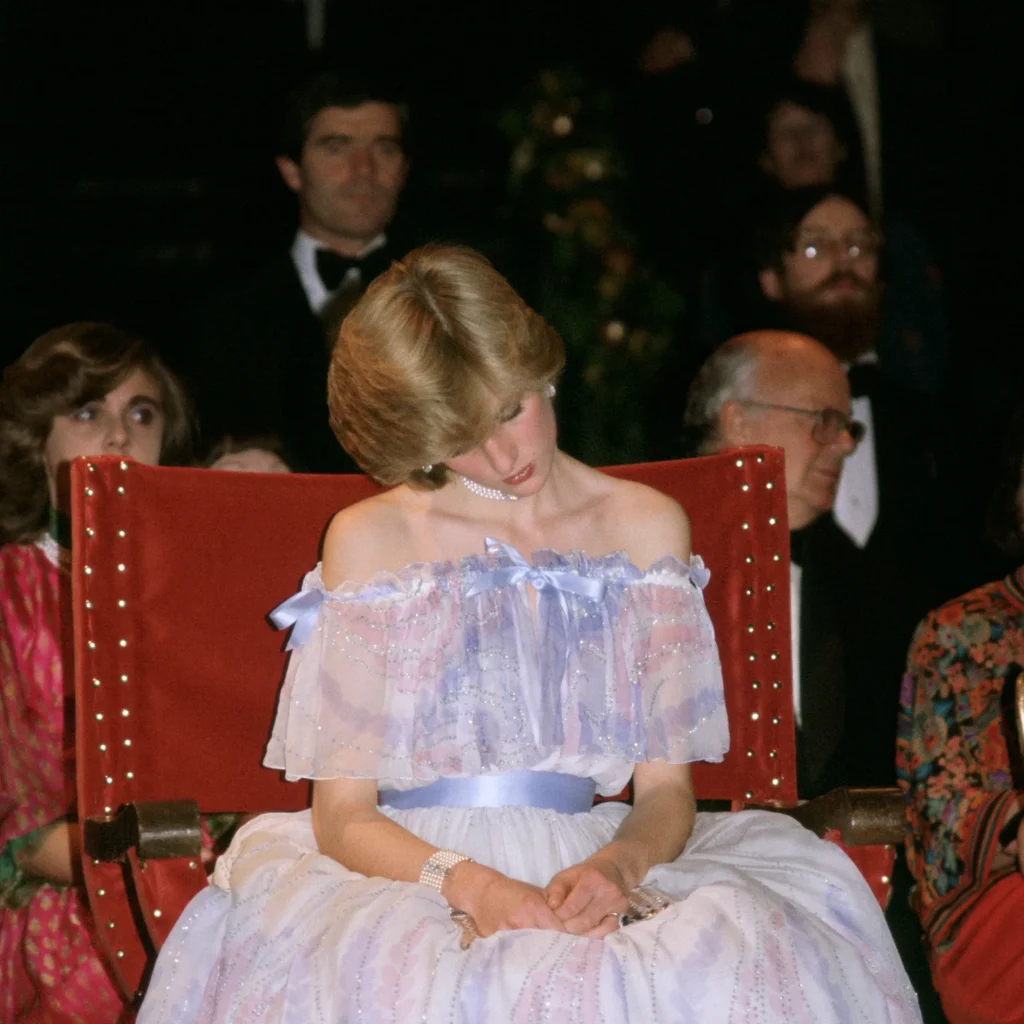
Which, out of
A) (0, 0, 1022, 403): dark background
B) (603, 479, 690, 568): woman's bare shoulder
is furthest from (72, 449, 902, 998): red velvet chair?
(0, 0, 1022, 403): dark background

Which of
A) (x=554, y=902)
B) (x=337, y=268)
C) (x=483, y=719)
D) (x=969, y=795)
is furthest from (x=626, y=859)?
(x=337, y=268)

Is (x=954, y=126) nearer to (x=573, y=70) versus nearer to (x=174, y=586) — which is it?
(x=573, y=70)

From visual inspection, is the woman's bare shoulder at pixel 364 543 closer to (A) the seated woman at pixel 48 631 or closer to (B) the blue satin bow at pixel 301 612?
(B) the blue satin bow at pixel 301 612

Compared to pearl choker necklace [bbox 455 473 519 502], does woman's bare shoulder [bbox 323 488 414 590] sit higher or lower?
lower

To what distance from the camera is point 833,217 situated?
12.3 ft

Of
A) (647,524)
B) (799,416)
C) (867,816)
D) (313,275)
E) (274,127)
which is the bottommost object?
(867,816)

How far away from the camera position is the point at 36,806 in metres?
2.89

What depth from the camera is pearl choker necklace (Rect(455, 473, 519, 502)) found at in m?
2.37

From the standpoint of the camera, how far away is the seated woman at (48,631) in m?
2.75

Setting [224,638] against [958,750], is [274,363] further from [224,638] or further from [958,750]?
[958,750]

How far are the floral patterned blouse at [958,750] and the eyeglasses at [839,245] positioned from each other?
1.07m

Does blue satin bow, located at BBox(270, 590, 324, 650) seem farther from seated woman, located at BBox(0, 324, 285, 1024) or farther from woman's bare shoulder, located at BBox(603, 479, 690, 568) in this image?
seated woman, located at BBox(0, 324, 285, 1024)

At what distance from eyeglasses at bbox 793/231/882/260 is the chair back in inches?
47.9

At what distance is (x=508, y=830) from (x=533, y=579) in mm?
345
